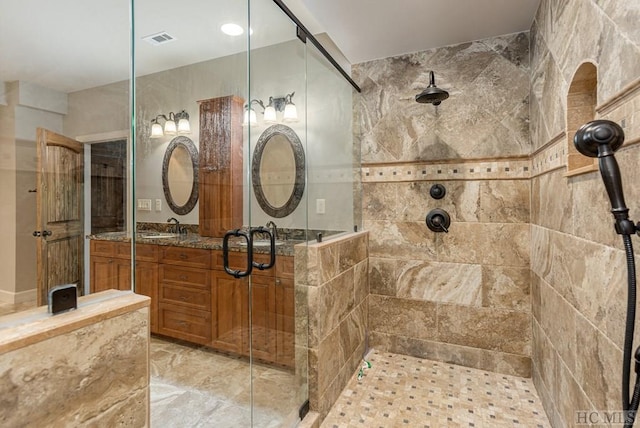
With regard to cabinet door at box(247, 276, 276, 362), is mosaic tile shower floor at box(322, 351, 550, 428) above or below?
below

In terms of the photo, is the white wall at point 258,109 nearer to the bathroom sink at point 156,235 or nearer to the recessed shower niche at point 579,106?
the bathroom sink at point 156,235

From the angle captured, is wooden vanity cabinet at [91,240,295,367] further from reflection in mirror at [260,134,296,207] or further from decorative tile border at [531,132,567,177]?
decorative tile border at [531,132,567,177]

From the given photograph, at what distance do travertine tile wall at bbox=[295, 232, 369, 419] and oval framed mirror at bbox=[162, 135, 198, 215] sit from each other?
2.49 feet

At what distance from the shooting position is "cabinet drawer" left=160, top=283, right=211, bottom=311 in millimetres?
2184

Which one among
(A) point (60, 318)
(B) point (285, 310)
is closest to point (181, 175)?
(B) point (285, 310)

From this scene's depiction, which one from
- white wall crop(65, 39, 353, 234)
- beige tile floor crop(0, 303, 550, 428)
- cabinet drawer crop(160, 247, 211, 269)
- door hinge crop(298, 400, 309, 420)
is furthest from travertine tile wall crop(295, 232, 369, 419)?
cabinet drawer crop(160, 247, 211, 269)

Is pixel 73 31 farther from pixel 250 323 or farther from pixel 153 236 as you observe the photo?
pixel 250 323

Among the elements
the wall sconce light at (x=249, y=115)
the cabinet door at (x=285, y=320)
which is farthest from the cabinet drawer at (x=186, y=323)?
the wall sconce light at (x=249, y=115)

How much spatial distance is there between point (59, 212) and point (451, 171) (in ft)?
8.23

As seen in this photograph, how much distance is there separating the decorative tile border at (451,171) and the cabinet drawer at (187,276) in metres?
1.60

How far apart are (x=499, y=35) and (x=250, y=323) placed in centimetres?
280

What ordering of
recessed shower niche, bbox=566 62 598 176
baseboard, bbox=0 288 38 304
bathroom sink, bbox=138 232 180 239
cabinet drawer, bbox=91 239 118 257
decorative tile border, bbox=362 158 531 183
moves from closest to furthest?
1. baseboard, bbox=0 288 38 304
2. cabinet drawer, bbox=91 239 118 257
3. recessed shower niche, bbox=566 62 598 176
4. bathroom sink, bbox=138 232 180 239
5. decorative tile border, bbox=362 158 531 183

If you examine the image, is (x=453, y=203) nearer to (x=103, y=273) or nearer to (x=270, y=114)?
(x=270, y=114)

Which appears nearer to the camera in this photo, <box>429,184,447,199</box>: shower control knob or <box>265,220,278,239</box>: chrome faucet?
<box>265,220,278,239</box>: chrome faucet
